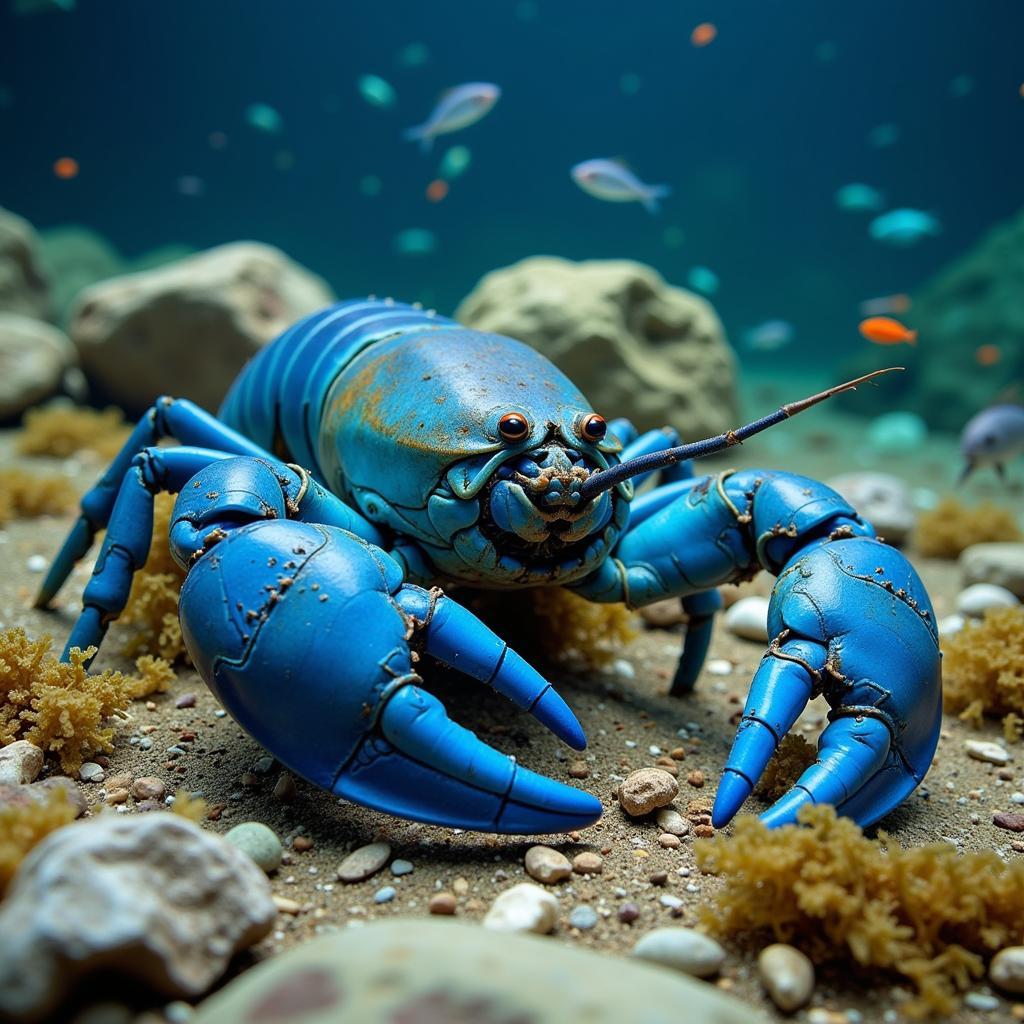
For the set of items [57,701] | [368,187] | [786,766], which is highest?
[786,766]

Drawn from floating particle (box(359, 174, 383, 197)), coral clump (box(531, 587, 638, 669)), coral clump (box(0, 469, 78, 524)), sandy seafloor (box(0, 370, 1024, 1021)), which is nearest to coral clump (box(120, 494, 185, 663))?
sandy seafloor (box(0, 370, 1024, 1021))

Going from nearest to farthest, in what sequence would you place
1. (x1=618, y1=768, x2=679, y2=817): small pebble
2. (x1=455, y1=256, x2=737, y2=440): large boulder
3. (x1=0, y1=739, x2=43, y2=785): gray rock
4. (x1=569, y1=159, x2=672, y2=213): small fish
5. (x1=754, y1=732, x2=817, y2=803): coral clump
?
(x1=0, y1=739, x2=43, y2=785): gray rock → (x1=618, y1=768, x2=679, y2=817): small pebble → (x1=754, y1=732, x2=817, y2=803): coral clump → (x1=455, y1=256, x2=737, y2=440): large boulder → (x1=569, y1=159, x2=672, y2=213): small fish

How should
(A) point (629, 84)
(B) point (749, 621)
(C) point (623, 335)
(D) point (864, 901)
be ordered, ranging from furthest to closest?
(A) point (629, 84) → (C) point (623, 335) → (B) point (749, 621) → (D) point (864, 901)

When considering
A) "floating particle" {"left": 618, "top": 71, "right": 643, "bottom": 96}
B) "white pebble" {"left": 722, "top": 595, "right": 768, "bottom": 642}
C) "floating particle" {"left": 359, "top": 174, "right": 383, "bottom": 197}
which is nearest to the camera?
"white pebble" {"left": 722, "top": 595, "right": 768, "bottom": 642}

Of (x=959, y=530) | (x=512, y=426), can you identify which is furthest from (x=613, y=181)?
(x=512, y=426)

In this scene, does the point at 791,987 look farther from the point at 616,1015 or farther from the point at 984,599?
the point at 984,599

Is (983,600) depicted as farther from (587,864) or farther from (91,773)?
(91,773)

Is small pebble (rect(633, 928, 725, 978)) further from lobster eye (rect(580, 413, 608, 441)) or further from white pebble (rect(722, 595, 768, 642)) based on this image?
white pebble (rect(722, 595, 768, 642))
